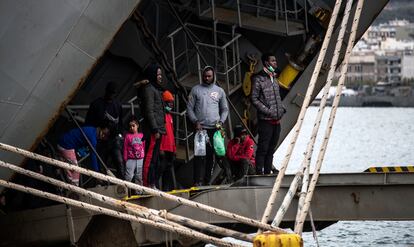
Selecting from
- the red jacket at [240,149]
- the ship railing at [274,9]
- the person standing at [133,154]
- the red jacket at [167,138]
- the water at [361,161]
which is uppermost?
the ship railing at [274,9]

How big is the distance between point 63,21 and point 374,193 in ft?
13.6

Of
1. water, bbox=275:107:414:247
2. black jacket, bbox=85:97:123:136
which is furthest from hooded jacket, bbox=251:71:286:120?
water, bbox=275:107:414:247

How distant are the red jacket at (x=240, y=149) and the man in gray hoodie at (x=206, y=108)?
0.88 metres

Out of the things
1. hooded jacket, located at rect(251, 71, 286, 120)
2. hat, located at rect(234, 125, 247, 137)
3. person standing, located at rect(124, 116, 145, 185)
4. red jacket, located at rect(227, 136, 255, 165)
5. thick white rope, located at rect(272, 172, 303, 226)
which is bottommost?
person standing, located at rect(124, 116, 145, 185)

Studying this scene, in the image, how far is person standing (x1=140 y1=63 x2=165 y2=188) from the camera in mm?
18094

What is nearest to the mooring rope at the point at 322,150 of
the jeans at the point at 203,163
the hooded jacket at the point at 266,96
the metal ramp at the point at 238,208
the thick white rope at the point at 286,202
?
the thick white rope at the point at 286,202

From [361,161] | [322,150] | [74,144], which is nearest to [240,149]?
[74,144]

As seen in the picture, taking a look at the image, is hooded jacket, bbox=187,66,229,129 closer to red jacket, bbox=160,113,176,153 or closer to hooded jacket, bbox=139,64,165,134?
red jacket, bbox=160,113,176,153

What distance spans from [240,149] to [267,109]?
91 cm

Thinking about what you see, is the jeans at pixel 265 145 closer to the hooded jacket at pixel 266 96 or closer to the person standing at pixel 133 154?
the hooded jacket at pixel 266 96

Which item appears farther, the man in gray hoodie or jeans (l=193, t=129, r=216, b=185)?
jeans (l=193, t=129, r=216, b=185)

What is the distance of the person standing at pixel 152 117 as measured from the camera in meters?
18.1

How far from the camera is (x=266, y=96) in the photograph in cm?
1895

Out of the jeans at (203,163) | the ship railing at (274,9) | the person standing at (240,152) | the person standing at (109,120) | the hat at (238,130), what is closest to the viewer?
the person standing at (109,120)
